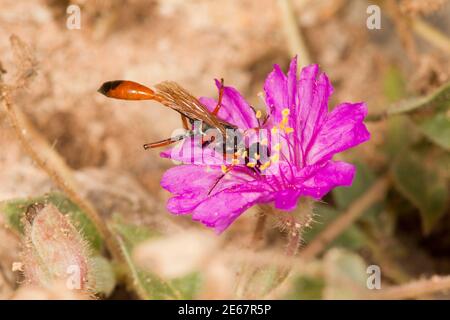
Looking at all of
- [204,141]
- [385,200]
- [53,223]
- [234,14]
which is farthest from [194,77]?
[53,223]

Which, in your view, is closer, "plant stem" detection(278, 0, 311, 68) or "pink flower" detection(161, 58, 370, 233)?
"pink flower" detection(161, 58, 370, 233)

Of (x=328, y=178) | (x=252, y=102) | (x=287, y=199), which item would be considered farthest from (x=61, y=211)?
(x=252, y=102)

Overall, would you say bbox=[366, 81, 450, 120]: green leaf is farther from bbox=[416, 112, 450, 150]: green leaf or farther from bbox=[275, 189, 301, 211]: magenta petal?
bbox=[275, 189, 301, 211]: magenta petal

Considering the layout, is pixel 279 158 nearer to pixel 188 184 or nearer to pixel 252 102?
pixel 188 184

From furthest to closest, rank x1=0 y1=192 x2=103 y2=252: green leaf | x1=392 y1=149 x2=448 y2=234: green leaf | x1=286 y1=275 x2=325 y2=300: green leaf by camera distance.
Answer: x1=392 y1=149 x2=448 y2=234: green leaf
x1=286 y1=275 x2=325 y2=300: green leaf
x1=0 y1=192 x2=103 y2=252: green leaf

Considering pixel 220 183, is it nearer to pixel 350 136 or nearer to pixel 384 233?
pixel 350 136

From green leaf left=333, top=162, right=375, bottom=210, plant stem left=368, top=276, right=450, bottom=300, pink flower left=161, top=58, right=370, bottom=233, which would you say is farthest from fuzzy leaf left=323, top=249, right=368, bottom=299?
pink flower left=161, top=58, right=370, bottom=233
